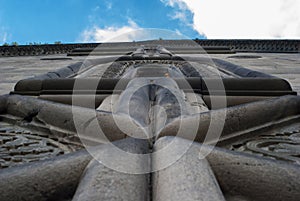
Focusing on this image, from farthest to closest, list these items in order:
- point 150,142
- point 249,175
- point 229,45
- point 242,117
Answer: point 229,45
point 242,117
point 150,142
point 249,175

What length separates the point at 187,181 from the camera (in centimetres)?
91

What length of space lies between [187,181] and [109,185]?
23cm

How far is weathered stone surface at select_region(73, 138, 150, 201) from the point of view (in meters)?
0.85

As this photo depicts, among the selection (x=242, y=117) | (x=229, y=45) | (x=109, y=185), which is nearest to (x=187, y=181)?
(x=109, y=185)

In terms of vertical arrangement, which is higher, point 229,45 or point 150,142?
point 229,45

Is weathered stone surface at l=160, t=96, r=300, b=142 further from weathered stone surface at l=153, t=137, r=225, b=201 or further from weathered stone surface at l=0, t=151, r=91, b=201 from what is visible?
weathered stone surface at l=0, t=151, r=91, b=201

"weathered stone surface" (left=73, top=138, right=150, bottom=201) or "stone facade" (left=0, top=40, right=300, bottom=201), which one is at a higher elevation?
"stone facade" (left=0, top=40, right=300, bottom=201)

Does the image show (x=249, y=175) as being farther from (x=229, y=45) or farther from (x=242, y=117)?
(x=229, y=45)

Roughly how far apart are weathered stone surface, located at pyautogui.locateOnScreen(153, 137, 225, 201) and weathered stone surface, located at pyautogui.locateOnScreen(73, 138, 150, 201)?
5cm

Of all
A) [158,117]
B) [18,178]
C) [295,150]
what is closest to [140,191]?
[18,178]

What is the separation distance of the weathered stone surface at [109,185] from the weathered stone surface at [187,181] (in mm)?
50

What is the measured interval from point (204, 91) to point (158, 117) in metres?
0.86

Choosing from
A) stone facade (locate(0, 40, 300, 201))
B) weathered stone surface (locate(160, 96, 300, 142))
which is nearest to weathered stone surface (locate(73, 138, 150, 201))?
stone facade (locate(0, 40, 300, 201))

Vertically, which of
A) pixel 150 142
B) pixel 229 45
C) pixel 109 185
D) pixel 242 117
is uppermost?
pixel 229 45
